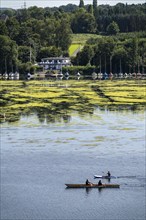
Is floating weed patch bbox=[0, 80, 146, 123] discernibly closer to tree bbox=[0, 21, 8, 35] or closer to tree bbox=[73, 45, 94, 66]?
tree bbox=[73, 45, 94, 66]

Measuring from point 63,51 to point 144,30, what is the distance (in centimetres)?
2874

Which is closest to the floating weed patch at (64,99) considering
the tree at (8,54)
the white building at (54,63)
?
the tree at (8,54)

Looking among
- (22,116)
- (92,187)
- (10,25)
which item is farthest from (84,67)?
(92,187)

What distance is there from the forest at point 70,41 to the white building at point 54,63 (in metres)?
1.36

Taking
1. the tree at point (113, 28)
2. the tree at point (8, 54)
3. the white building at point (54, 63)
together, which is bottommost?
the white building at point (54, 63)

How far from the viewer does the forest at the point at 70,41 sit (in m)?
118

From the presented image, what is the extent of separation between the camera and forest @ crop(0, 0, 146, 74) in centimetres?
11825

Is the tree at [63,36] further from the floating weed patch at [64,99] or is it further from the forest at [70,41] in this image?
the floating weed patch at [64,99]

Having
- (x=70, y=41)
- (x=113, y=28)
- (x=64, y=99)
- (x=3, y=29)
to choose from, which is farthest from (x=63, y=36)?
Answer: (x=64, y=99)

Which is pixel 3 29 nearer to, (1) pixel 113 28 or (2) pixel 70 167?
(1) pixel 113 28

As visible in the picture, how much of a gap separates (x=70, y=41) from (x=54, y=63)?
36.6 feet

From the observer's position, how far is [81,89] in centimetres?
7994

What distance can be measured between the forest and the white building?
1358mm

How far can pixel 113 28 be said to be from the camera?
148 metres
